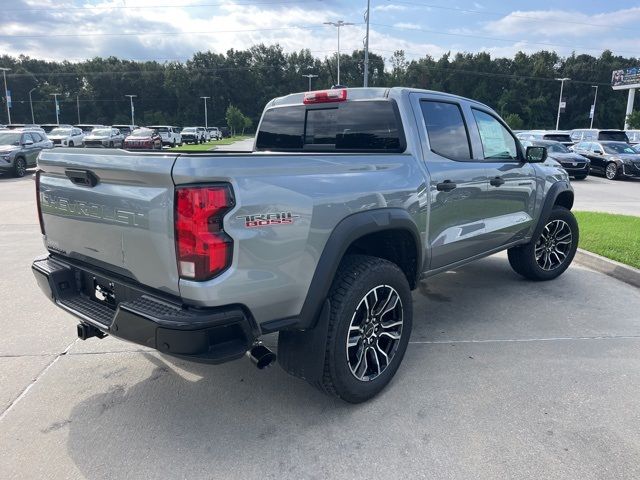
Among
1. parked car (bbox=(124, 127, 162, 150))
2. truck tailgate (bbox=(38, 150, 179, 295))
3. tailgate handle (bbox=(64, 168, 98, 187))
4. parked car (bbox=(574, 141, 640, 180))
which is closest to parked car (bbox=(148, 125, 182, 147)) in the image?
parked car (bbox=(124, 127, 162, 150))

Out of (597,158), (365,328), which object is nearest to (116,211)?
(365,328)

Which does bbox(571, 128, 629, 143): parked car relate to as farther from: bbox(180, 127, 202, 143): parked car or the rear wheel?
bbox(180, 127, 202, 143): parked car

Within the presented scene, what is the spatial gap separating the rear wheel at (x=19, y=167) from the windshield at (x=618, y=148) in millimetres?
22582

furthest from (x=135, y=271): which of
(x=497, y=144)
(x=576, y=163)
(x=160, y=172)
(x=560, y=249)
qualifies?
(x=576, y=163)

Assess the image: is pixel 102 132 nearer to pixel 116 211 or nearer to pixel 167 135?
pixel 167 135

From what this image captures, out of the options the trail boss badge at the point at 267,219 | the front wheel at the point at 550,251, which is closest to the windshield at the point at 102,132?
the front wheel at the point at 550,251

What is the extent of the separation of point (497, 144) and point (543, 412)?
8.55ft

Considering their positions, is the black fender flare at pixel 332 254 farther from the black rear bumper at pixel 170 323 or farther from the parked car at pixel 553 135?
the parked car at pixel 553 135

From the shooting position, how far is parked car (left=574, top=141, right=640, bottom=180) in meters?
18.5

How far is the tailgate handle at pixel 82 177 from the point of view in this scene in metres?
2.67

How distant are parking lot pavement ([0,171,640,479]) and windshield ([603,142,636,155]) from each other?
1781cm

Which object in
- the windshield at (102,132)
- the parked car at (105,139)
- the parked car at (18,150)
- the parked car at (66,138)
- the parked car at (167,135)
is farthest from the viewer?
the parked car at (167,135)

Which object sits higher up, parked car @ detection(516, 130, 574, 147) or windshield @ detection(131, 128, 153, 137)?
parked car @ detection(516, 130, 574, 147)

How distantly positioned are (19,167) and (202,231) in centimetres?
1850
